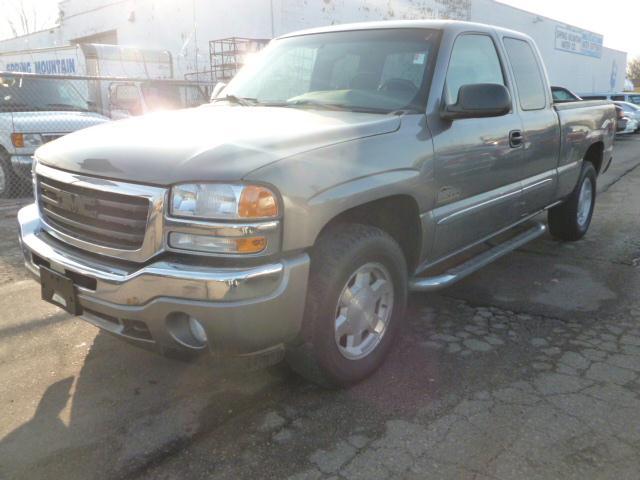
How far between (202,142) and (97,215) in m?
0.59

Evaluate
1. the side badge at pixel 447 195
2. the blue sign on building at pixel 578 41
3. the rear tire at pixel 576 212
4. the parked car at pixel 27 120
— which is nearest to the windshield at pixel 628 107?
the blue sign on building at pixel 578 41

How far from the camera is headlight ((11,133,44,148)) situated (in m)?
7.60

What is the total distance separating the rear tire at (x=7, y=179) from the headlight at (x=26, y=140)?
0.35 metres

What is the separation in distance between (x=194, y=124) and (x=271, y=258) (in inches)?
39.7

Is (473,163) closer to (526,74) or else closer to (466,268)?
(466,268)

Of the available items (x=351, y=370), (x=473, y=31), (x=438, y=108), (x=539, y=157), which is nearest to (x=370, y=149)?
(x=438, y=108)

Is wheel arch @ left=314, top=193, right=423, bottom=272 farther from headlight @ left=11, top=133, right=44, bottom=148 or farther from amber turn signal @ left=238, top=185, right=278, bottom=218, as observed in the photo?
headlight @ left=11, top=133, right=44, bottom=148

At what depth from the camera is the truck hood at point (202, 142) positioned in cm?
233

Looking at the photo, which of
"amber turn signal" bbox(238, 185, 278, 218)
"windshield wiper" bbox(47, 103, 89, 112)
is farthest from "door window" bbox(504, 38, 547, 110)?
"windshield wiper" bbox(47, 103, 89, 112)

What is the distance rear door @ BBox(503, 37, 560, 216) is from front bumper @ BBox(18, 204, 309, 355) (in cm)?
254

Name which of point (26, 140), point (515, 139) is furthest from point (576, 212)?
Answer: point (26, 140)

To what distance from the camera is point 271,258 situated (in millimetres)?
2342

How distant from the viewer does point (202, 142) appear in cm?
251

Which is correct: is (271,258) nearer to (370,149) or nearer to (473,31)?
(370,149)
